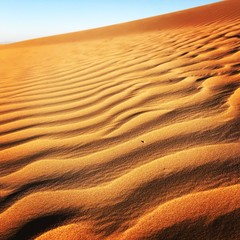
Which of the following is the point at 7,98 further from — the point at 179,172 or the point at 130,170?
the point at 179,172

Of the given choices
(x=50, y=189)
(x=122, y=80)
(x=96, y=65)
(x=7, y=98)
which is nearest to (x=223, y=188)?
(x=50, y=189)

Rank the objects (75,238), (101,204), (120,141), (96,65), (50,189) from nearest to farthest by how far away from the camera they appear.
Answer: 1. (75,238)
2. (101,204)
3. (50,189)
4. (120,141)
5. (96,65)

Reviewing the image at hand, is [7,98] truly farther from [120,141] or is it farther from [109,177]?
[109,177]

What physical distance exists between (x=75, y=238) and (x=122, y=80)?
81.0 inches

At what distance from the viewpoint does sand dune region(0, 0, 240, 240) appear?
94 cm

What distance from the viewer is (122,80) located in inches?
109

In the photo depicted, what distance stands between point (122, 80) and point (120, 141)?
138 cm

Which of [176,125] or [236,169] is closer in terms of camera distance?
[236,169]

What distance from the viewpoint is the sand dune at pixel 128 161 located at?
941mm

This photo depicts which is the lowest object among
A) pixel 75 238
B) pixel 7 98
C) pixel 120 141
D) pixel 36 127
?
pixel 75 238

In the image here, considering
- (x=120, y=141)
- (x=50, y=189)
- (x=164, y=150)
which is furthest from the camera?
(x=120, y=141)

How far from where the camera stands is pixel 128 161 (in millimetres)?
1304

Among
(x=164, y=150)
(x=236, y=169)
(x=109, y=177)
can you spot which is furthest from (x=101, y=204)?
(x=236, y=169)

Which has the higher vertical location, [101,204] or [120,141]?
[120,141]
